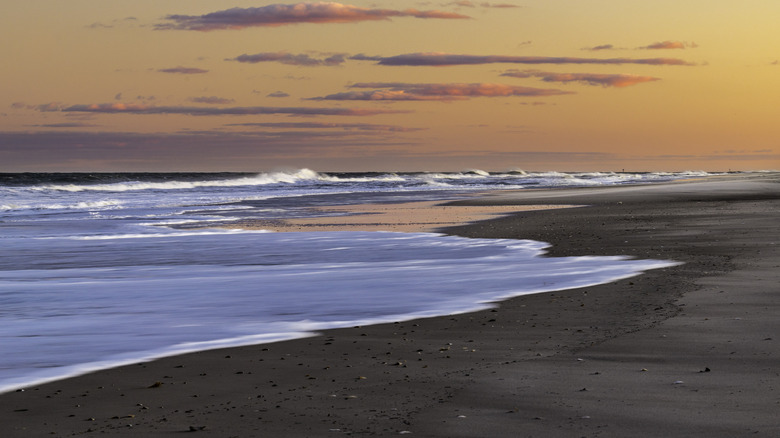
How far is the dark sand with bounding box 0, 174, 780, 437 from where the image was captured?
5.00m

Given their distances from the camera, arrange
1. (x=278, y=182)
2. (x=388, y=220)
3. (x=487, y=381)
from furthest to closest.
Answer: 1. (x=278, y=182)
2. (x=388, y=220)
3. (x=487, y=381)

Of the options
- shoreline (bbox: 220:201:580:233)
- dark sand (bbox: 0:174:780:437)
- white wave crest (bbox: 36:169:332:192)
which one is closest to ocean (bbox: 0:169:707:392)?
dark sand (bbox: 0:174:780:437)

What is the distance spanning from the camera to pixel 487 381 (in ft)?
19.6

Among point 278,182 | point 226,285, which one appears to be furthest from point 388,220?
point 278,182

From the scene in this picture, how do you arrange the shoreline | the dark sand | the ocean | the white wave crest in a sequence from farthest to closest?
1. the white wave crest
2. the shoreline
3. the ocean
4. the dark sand

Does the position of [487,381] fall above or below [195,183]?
above

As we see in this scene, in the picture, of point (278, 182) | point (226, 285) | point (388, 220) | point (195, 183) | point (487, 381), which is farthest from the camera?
point (278, 182)

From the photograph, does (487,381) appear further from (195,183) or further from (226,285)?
(195,183)

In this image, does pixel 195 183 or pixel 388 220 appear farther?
pixel 195 183

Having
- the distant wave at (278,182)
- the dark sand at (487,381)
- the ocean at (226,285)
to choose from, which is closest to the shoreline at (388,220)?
the ocean at (226,285)

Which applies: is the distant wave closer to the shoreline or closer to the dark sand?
the shoreline

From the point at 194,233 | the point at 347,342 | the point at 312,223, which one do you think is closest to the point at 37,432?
the point at 347,342

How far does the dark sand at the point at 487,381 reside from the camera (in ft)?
16.4

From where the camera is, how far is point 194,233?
22.0 meters
